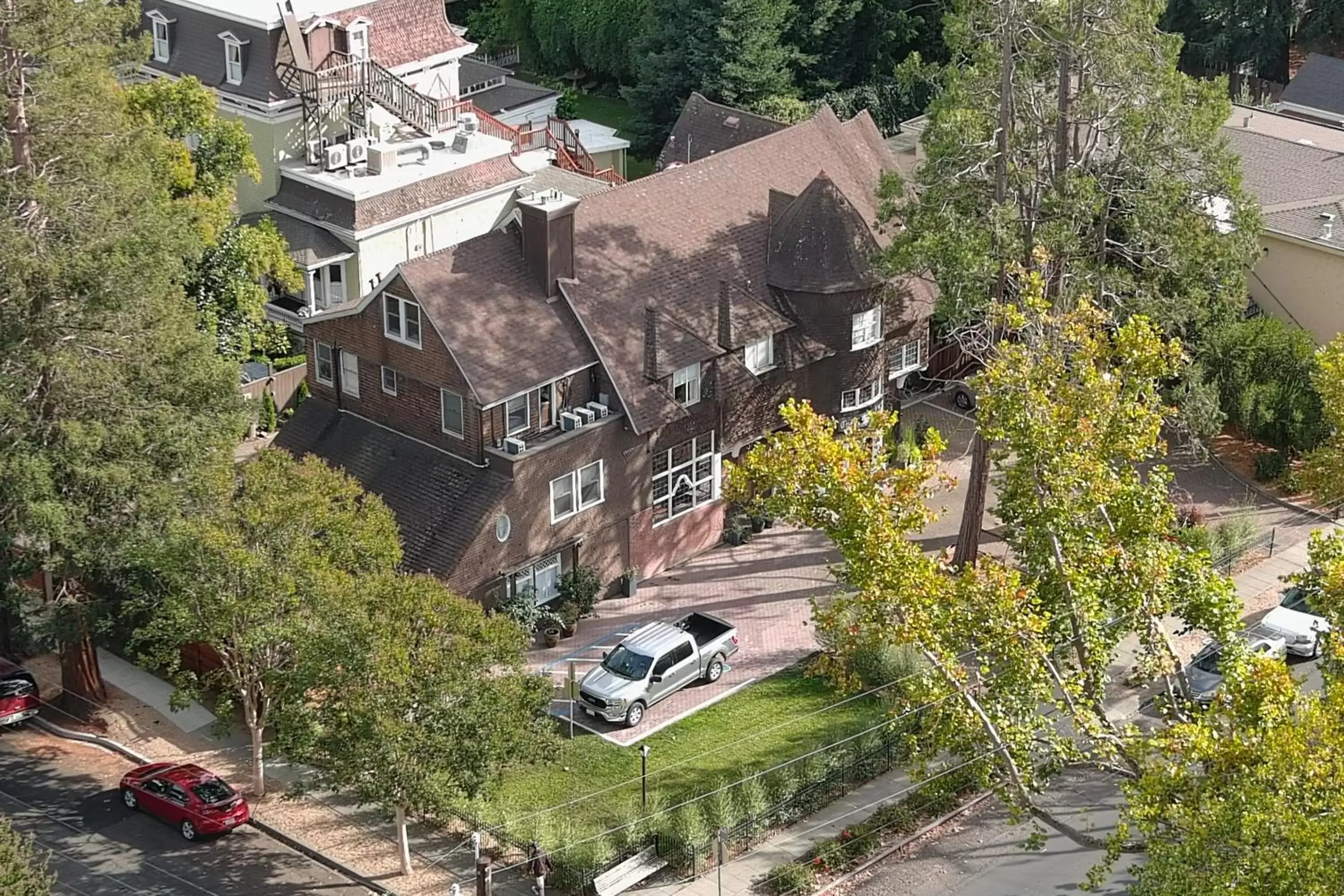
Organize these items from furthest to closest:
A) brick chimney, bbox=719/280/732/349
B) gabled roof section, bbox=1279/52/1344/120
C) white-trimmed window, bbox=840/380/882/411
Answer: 1. gabled roof section, bbox=1279/52/1344/120
2. white-trimmed window, bbox=840/380/882/411
3. brick chimney, bbox=719/280/732/349

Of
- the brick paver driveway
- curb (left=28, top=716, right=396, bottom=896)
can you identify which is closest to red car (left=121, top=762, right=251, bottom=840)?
curb (left=28, top=716, right=396, bottom=896)

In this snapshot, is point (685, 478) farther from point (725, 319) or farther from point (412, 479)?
point (412, 479)

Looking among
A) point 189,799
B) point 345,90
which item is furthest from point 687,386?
point 345,90

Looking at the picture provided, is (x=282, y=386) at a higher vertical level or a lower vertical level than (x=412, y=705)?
lower

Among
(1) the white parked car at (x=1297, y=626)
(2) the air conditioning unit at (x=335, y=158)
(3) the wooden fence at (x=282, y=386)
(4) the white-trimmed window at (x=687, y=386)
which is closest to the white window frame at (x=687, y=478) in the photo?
(4) the white-trimmed window at (x=687, y=386)

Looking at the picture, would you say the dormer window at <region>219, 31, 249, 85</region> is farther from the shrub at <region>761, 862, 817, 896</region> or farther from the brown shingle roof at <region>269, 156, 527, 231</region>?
the shrub at <region>761, 862, 817, 896</region>
